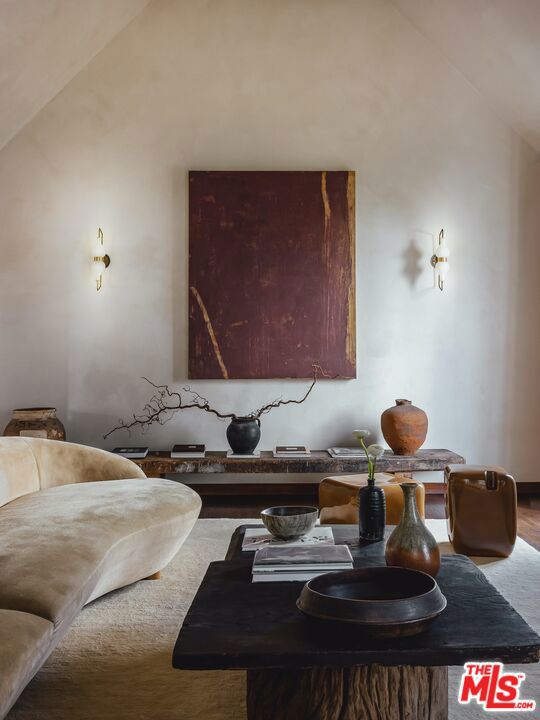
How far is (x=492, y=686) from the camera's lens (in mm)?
1516

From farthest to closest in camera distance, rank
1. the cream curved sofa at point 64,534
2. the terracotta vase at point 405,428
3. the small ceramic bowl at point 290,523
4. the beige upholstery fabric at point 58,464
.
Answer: the terracotta vase at point 405,428 < the beige upholstery fabric at point 58,464 < the small ceramic bowl at point 290,523 < the cream curved sofa at point 64,534

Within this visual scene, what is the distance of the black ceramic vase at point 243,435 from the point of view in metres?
4.61

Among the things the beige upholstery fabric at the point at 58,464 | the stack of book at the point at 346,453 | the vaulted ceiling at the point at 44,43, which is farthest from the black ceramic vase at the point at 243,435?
the vaulted ceiling at the point at 44,43

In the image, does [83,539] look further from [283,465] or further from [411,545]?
[283,465]

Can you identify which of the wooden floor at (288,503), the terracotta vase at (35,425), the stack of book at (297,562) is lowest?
the wooden floor at (288,503)

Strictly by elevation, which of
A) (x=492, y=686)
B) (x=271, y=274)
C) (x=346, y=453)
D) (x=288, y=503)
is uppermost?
(x=271, y=274)

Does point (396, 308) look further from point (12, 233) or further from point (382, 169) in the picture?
point (12, 233)

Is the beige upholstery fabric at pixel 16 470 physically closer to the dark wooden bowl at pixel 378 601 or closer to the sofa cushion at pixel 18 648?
the sofa cushion at pixel 18 648

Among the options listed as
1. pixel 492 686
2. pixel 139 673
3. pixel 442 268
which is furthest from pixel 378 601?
pixel 442 268

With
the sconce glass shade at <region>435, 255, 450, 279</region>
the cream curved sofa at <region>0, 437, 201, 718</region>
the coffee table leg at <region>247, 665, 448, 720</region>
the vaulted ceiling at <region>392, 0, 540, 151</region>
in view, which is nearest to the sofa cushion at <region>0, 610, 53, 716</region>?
the cream curved sofa at <region>0, 437, 201, 718</region>

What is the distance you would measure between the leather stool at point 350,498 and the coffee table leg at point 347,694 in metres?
1.54

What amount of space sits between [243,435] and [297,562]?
2735mm

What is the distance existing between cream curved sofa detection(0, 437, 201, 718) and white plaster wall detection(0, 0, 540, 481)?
1.68 meters

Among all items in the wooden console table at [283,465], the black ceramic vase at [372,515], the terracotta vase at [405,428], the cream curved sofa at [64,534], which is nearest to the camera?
the cream curved sofa at [64,534]
